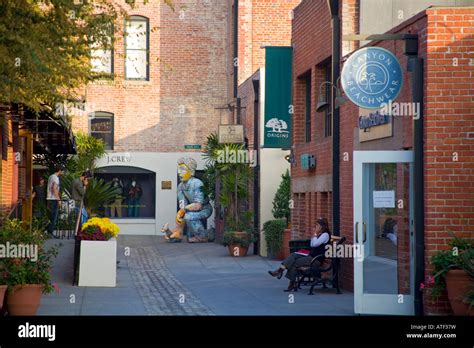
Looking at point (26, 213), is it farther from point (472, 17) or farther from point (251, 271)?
point (472, 17)

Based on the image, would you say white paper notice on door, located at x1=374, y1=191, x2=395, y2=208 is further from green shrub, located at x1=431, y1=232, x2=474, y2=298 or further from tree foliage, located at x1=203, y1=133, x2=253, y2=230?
tree foliage, located at x1=203, y1=133, x2=253, y2=230

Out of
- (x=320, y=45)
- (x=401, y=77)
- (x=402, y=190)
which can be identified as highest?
(x=320, y=45)

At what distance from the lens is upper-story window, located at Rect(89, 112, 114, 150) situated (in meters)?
40.2

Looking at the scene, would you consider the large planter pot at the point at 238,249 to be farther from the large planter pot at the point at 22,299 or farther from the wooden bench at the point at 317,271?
the large planter pot at the point at 22,299

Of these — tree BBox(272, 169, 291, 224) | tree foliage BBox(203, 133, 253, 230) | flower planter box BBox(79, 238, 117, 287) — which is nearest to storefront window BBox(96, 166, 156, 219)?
tree foliage BBox(203, 133, 253, 230)

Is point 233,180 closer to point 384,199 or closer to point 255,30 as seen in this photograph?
point 255,30

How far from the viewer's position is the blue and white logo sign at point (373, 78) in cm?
1502

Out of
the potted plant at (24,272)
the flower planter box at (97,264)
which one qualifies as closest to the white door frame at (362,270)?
the potted plant at (24,272)

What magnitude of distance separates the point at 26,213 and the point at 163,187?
13962mm

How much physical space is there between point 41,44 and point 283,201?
51.0 ft

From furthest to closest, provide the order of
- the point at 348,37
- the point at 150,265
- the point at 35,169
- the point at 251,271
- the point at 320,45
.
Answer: the point at 35,169, the point at 150,265, the point at 251,271, the point at 320,45, the point at 348,37

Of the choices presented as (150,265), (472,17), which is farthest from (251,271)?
(472,17)

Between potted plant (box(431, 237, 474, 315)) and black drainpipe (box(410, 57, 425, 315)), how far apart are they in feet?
1.70
